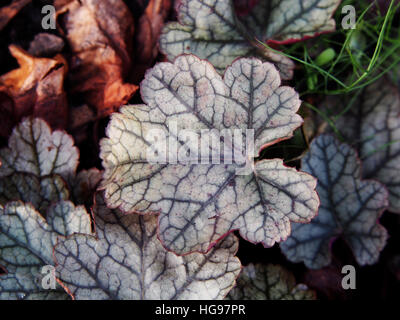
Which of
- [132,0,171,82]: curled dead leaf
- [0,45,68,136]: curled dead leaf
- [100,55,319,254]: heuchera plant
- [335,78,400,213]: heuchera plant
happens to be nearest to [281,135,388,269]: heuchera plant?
[335,78,400,213]: heuchera plant

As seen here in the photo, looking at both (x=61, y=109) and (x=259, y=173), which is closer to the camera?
(x=259, y=173)

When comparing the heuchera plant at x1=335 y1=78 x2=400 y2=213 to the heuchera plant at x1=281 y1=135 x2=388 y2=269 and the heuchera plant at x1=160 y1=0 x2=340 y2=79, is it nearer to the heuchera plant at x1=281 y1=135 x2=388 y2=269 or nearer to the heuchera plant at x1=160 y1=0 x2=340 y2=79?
the heuchera plant at x1=281 y1=135 x2=388 y2=269

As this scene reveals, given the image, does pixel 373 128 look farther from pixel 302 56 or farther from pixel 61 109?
pixel 61 109

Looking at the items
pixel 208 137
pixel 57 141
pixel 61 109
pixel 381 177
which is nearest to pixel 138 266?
pixel 208 137

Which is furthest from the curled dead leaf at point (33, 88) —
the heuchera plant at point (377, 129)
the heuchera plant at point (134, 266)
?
the heuchera plant at point (377, 129)

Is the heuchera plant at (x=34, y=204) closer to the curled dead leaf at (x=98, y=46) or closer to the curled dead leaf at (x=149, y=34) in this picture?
the curled dead leaf at (x=98, y=46)

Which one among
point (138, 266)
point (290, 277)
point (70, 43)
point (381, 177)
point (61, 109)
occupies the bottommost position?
point (290, 277)
